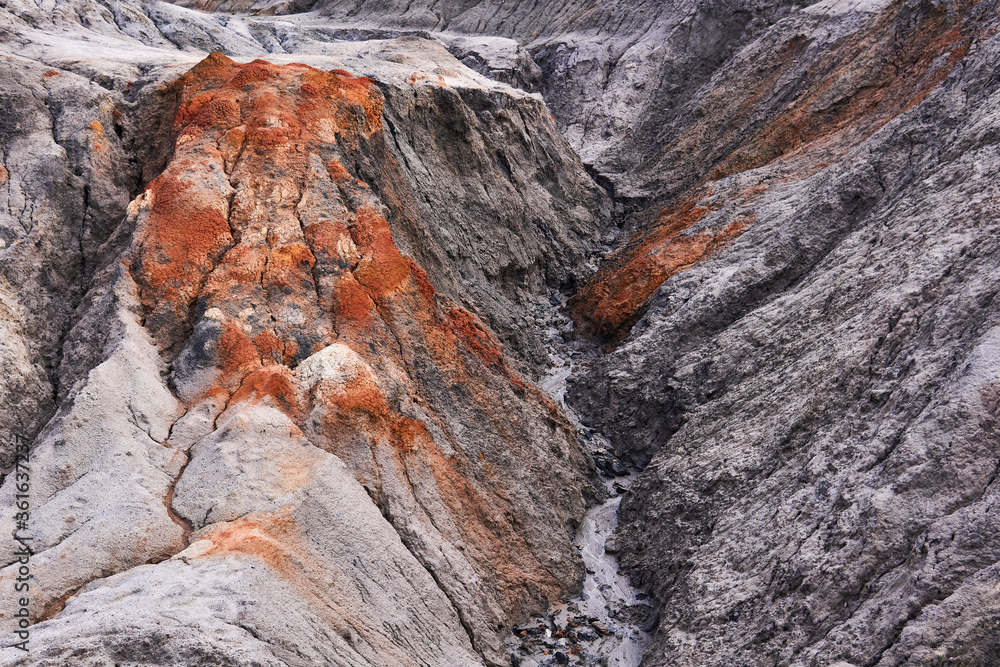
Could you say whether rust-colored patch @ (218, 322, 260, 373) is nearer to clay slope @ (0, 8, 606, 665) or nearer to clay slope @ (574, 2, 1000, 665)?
clay slope @ (0, 8, 606, 665)

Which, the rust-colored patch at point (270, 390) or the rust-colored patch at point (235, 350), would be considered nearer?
the rust-colored patch at point (270, 390)

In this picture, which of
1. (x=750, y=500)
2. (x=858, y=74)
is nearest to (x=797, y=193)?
(x=858, y=74)

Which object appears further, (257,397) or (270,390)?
(270,390)

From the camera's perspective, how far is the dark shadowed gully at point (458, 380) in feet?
28.7

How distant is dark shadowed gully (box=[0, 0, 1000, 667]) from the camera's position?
8.76 metres

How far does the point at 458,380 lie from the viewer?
43.8 feet

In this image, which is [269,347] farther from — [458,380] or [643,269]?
[643,269]

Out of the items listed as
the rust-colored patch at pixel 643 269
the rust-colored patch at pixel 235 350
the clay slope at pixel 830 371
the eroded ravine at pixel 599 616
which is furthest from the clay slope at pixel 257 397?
the rust-colored patch at pixel 643 269

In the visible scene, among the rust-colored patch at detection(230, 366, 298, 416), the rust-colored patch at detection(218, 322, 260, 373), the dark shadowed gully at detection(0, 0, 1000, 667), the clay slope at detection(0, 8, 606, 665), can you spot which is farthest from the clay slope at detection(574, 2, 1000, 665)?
the rust-colored patch at detection(218, 322, 260, 373)

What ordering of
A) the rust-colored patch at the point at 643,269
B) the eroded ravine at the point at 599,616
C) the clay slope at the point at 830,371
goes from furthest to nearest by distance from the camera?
the rust-colored patch at the point at 643,269
the eroded ravine at the point at 599,616
the clay slope at the point at 830,371

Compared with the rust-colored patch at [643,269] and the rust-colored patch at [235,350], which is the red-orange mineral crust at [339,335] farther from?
the rust-colored patch at [643,269]

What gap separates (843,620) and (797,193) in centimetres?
1196

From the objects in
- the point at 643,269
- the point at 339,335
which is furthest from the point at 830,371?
the point at 339,335

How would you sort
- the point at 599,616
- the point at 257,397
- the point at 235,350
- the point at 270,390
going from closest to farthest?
the point at 257,397 → the point at 270,390 → the point at 235,350 → the point at 599,616
